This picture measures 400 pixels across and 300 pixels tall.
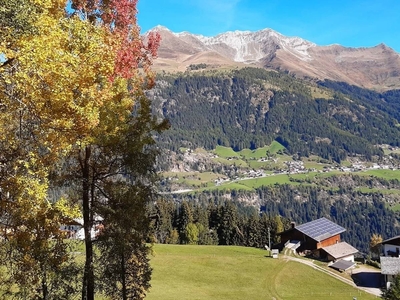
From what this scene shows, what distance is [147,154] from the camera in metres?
18.1

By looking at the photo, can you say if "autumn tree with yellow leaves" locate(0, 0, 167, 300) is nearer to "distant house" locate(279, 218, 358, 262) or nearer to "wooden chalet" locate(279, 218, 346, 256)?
"distant house" locate(279, 218, 358, 262)

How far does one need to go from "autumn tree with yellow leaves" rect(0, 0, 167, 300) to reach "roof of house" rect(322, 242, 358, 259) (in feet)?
227

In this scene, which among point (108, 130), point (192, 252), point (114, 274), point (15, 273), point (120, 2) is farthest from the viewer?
point (192, 252)

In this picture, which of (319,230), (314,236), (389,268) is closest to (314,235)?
(314,236)

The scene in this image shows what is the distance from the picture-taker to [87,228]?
16938mm

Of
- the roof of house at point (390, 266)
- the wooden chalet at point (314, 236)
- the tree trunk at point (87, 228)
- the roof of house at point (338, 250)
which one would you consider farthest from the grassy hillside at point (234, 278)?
the tree trunk at point (87, 228)

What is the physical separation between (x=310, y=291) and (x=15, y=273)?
51783 millimetres

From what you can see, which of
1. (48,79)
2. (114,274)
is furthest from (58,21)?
(114,274)

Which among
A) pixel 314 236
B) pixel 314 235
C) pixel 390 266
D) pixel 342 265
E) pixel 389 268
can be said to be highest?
pixel 314 235

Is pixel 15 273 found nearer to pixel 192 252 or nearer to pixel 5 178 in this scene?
pixel 5 178

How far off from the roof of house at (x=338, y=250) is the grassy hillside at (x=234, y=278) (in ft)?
52.4

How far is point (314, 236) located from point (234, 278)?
35.5 metres

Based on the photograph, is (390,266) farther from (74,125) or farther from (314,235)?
(74,125)

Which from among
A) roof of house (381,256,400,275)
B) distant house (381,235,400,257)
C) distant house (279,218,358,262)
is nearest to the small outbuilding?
roof of house (381,256,400,275)
